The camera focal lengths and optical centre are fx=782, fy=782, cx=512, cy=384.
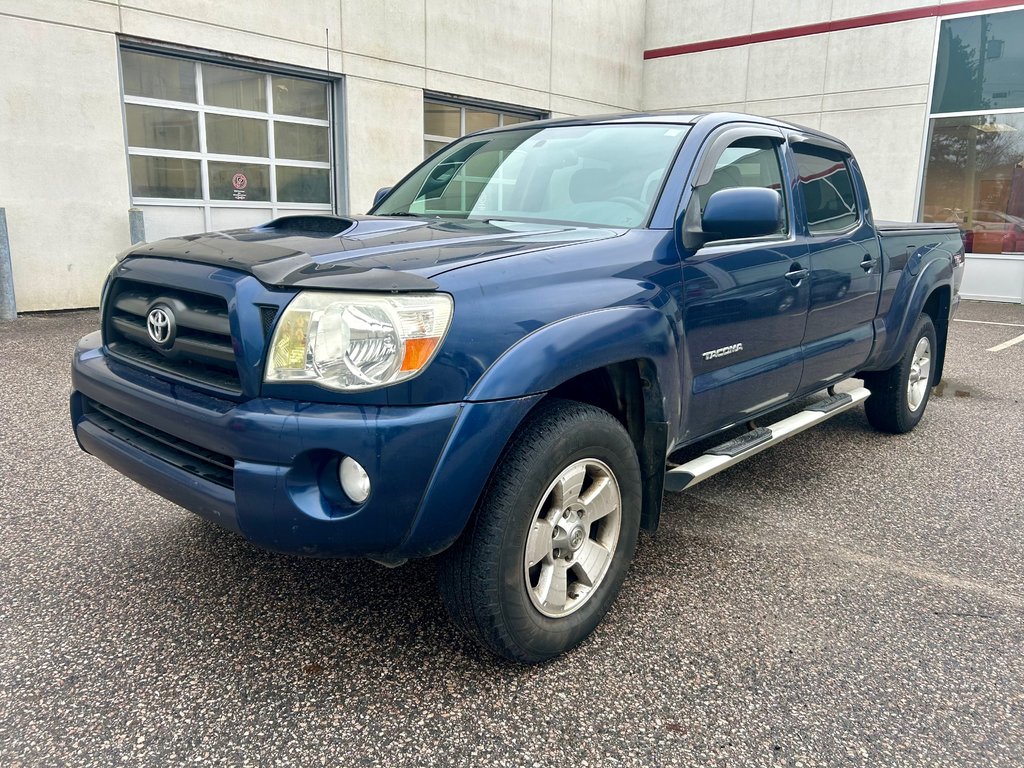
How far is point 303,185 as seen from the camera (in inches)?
446

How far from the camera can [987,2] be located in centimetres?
1271

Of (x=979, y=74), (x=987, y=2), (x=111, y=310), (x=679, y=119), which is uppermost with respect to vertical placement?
(x=987, y=2)

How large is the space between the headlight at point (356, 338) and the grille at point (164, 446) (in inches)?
13.9

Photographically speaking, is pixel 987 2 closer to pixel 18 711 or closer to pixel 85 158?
pixel 85 158

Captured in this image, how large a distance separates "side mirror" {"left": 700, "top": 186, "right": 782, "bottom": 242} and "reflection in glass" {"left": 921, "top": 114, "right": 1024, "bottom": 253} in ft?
41.0

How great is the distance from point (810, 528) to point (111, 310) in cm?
309

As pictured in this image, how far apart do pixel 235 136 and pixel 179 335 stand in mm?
8947

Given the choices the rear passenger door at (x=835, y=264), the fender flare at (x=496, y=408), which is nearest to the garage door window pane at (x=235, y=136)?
the rear passenger door at (x=835, y=264)

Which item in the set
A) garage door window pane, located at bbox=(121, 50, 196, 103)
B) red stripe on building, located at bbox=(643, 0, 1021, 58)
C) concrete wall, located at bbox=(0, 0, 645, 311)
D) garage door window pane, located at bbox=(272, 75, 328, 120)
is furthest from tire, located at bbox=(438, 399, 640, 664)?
red stripe on building, located at bbox=(643, 0, 1021, 58)

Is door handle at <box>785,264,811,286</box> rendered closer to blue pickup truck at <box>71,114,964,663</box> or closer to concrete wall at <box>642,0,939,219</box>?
blue pickup truck at <box>71,114,964,663</box>

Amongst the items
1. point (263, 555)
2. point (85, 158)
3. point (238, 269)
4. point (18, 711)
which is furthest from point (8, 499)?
point (85, 158)

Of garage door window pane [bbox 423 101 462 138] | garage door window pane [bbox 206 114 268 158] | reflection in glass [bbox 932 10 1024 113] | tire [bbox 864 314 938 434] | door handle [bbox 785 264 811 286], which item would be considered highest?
reflection in glass [bbox 932 10 1024 113]

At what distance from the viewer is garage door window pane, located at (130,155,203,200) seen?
9.55 meters

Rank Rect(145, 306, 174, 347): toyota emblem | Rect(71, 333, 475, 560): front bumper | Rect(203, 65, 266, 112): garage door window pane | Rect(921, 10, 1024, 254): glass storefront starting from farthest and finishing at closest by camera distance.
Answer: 1. Rect(921, 10, 1024, 254): glass storefront
2. Rect(203, 65, 266, 112): garage door window pane
3. Rect(145, 306, 174, 347): toyota emblem
4. Rect(71, 333, 475, 560): front bumper
